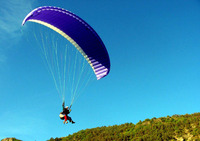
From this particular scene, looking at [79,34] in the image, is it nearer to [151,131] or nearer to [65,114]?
[65,114]

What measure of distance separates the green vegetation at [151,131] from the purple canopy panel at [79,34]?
784 centimetres

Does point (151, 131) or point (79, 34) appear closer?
point (79, 34)

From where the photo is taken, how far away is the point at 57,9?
12.9 metres

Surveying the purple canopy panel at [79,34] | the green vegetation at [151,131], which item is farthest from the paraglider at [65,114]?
the green vegetation at [151,131]

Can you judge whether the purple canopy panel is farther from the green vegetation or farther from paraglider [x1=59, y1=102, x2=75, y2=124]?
the green vegetation

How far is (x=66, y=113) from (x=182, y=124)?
11.8 metres

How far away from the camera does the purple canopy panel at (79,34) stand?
13.5 m

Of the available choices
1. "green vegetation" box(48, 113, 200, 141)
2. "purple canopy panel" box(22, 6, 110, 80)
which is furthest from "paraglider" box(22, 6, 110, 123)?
"green vegetation" box(48, 113, 200, 141)

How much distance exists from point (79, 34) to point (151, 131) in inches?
458

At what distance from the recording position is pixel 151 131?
19688 mm

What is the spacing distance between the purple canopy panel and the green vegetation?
7839mm

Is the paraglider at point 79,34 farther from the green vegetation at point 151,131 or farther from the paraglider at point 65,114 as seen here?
the green vegetation at point 151,131

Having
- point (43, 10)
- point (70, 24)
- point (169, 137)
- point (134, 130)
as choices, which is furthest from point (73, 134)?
point (43, 10)

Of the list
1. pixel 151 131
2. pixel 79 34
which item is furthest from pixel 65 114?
pixel 151 131
